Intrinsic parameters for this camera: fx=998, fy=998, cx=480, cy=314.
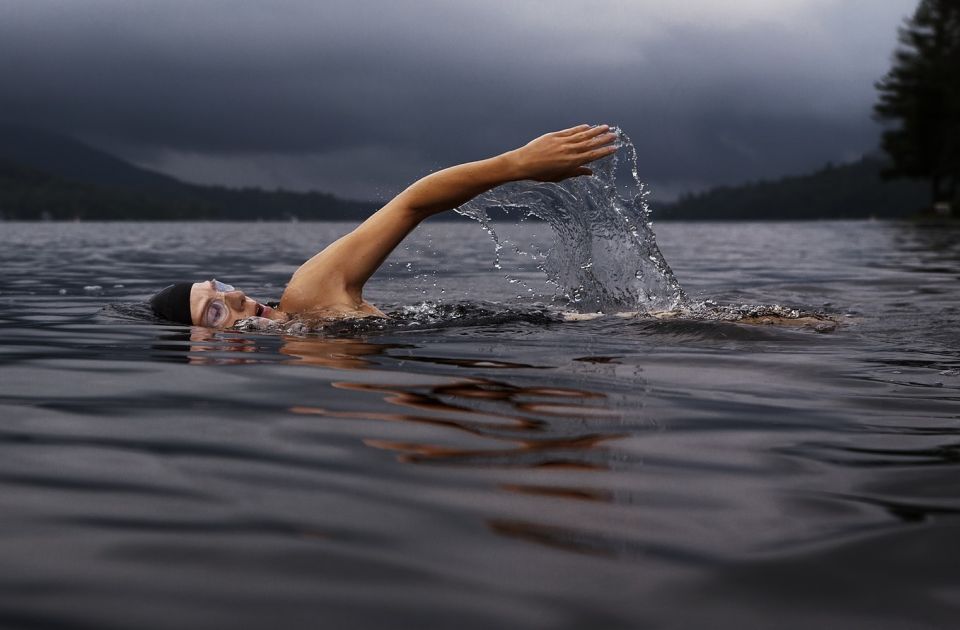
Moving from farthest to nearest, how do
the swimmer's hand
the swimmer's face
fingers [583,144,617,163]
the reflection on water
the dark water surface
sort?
the swimmer's face < the swimmer's hand < fingers [583,144,617,163] < the reflection on water < the dark water surface

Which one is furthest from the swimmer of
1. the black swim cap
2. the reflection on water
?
the reflection on water

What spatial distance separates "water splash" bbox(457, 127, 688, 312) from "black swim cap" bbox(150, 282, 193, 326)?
216cm

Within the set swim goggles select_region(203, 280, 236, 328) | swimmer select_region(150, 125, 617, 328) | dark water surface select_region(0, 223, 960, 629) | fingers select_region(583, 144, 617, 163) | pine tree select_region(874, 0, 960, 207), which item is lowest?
dark water surface select_region(0, 223, 960, 629)

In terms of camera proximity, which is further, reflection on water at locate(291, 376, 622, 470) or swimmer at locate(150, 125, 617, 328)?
swimmer at locate(150, 125, 617, 328)

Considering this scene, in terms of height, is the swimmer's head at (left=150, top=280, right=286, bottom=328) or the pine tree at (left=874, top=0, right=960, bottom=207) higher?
the pine tree at (left=874, top=0, right=960, bottom=207)

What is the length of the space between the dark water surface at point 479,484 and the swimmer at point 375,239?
0.75 m

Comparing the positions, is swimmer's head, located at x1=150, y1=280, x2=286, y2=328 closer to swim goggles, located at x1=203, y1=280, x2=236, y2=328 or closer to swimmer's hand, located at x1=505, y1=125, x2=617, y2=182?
swim goggles, located at x1=203, y1=280, x2=236, y2=328

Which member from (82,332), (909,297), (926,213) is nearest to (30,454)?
(82,332)

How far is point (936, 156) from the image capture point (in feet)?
217

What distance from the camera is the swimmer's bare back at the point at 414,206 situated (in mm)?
6203

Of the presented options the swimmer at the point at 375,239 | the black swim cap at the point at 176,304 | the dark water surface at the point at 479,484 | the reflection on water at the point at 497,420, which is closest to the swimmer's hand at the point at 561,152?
the swimmer at the point at 375,239

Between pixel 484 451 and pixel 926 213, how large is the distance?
68.4 metres

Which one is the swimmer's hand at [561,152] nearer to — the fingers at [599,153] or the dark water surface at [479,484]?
the fingers at [599,153]

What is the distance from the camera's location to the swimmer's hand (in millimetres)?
6172
